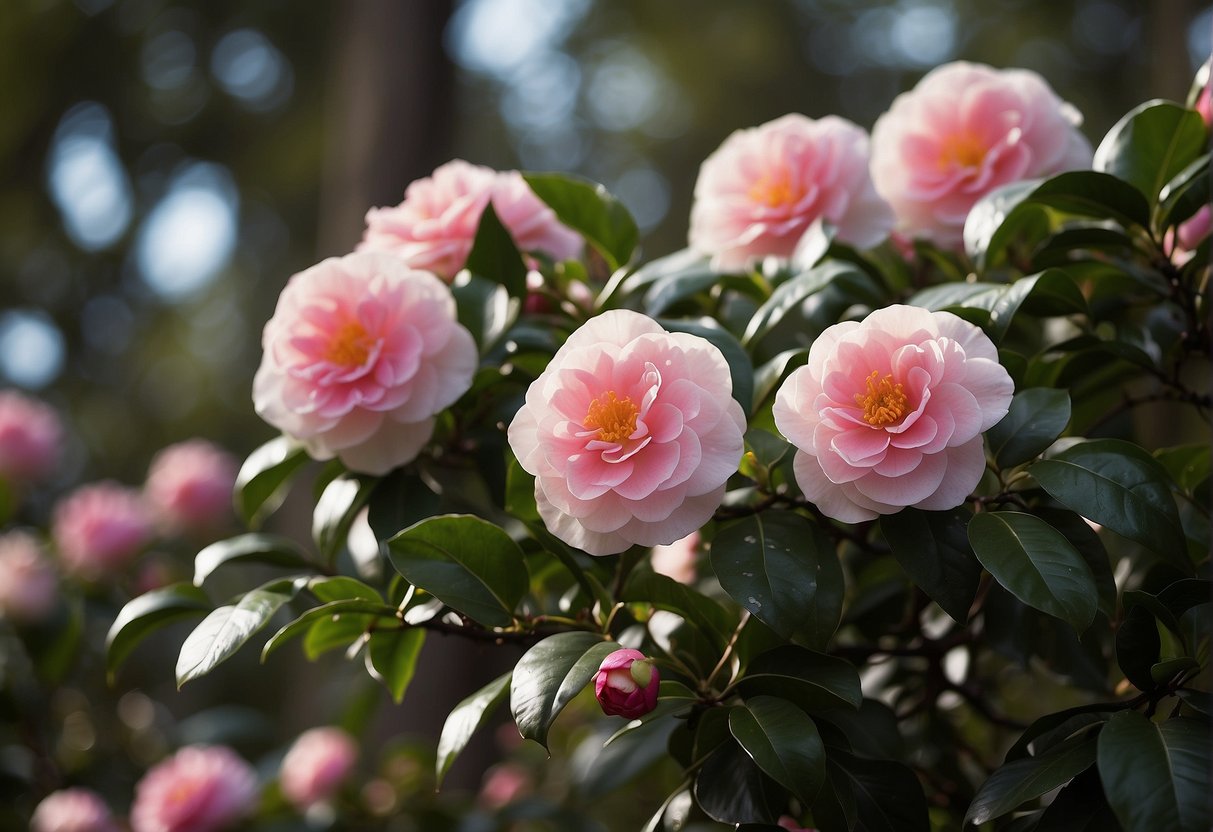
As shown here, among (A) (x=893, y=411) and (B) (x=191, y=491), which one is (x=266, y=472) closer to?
(A) (x=893, y=411)

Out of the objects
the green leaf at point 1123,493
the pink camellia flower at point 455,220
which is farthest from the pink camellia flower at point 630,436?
→ the pink camellia flower at point 455,220

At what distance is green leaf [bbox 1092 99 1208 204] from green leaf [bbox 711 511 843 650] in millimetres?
461

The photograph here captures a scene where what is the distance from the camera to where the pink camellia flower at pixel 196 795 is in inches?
60.7

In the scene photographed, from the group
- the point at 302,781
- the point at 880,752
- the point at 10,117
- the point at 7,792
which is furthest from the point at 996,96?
the point at 10,117

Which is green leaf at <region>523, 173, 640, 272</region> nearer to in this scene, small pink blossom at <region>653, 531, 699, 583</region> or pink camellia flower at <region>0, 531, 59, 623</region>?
small pink blossom at <region>653, 531, 699, 583</region>

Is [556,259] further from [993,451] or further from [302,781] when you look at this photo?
[302,781]

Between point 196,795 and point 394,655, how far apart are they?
87cm

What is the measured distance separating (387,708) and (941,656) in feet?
5.95

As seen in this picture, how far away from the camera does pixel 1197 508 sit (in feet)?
2.95

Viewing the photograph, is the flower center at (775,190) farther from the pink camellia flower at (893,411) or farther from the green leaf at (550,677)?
the green leaf at (550,677)

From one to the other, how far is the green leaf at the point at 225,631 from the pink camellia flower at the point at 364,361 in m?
0.15

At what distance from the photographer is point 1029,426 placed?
766 mm

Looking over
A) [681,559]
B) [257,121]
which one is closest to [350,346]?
[681,559]

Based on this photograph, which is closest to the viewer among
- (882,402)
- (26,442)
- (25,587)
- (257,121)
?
(882,402)
